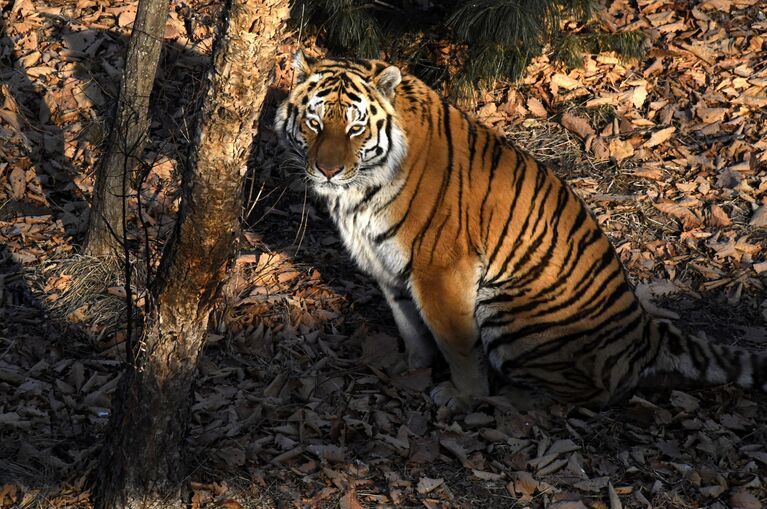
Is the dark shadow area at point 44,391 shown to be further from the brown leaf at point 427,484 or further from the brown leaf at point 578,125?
the brown leaf at point 578,125

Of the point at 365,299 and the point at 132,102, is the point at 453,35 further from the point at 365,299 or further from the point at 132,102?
the point at 132,102

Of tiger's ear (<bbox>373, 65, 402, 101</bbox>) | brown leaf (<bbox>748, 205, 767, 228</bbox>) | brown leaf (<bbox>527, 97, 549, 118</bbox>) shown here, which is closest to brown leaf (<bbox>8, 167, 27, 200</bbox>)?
tiger's ear (<bbox>373, 65, 402, 101</bbox>)

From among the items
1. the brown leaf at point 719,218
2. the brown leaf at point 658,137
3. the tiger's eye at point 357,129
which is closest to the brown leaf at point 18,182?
the tiger's eye at point 357,129

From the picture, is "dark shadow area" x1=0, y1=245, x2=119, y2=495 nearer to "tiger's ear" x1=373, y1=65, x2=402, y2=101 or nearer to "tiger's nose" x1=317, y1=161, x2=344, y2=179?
"tiger's nose" x1=317, y1=161, x2=344, y2=179

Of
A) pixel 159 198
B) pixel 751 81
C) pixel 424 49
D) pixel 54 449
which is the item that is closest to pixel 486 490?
pixel 54 449

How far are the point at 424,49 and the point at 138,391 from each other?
15.4ft

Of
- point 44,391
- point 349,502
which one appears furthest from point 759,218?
point 44,391

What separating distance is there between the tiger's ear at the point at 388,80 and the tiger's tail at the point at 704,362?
2.05 metres

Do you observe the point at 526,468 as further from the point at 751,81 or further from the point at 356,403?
the point at 751,81

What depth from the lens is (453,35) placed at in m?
7.44

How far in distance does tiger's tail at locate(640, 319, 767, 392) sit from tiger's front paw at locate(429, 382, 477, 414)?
1028 mm

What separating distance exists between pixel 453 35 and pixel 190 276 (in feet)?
14.9

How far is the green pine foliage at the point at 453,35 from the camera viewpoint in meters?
6.88

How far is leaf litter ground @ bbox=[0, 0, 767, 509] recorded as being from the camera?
14.6 feet
